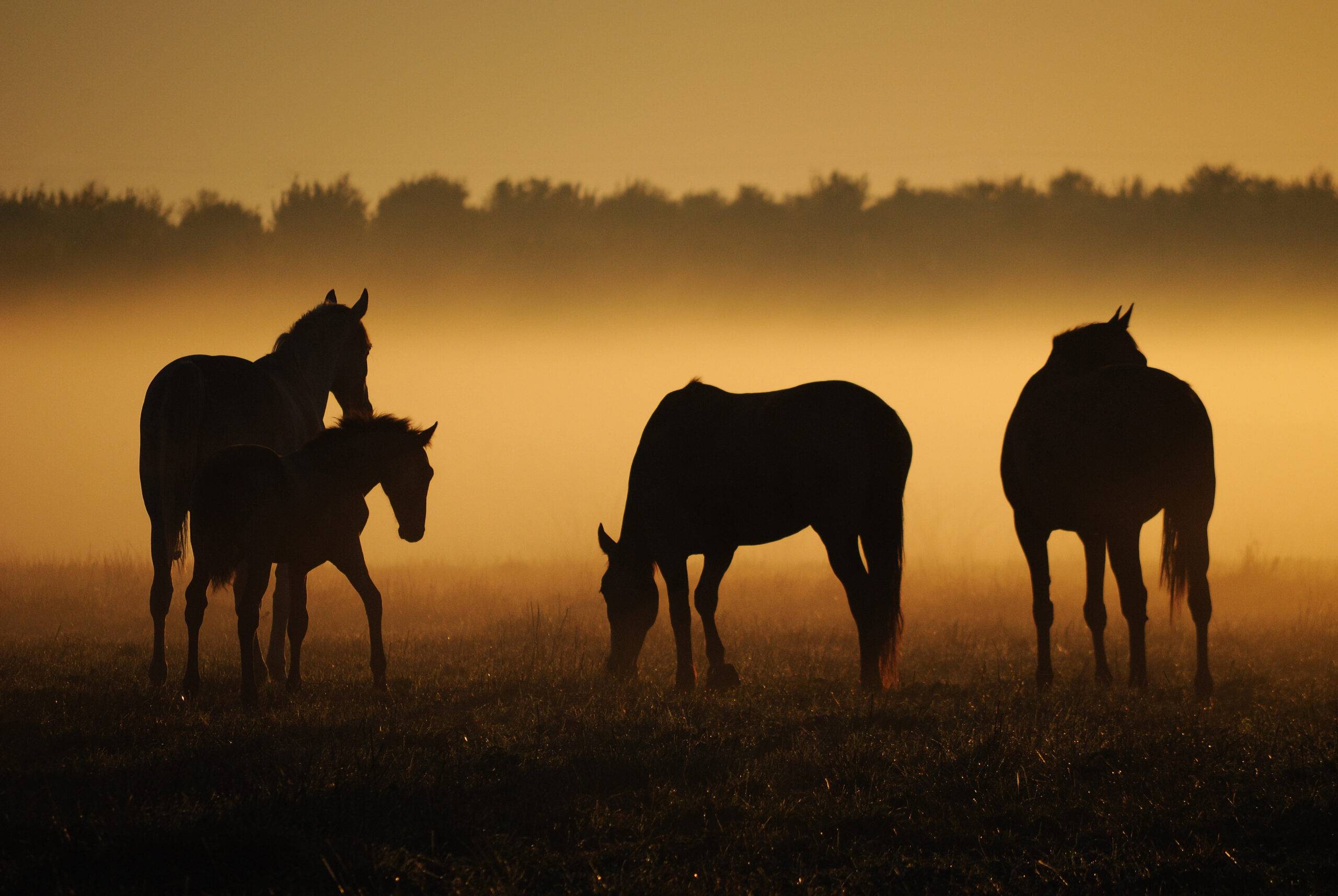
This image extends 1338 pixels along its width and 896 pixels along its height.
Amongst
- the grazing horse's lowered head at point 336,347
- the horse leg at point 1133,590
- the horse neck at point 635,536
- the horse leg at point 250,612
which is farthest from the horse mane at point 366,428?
the horse leg at point 1133,590

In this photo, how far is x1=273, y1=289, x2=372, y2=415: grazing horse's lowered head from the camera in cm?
1109

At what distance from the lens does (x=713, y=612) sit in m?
9.48

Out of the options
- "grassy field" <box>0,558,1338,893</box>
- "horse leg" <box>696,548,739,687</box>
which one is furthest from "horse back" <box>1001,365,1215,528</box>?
"horse leg" <box>696,548,739,687</box>

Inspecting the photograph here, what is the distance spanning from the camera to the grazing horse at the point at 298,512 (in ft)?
26.9

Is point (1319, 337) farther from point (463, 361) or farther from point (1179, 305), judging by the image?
point (463, 361)

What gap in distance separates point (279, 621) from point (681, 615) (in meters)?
3.48

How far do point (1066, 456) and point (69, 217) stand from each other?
1351 inches

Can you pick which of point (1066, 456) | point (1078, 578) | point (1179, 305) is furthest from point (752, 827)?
point (1179, 305)

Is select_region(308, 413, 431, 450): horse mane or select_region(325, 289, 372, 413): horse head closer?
select_region(308, 413, 431, 450): horse mane

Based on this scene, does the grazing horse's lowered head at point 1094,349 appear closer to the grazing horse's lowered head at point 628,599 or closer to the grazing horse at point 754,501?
the grazing horse at point 754,501

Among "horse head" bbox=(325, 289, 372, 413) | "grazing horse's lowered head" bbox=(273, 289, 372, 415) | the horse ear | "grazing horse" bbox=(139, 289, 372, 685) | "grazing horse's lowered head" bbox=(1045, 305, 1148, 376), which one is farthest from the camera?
"horse head" bbox=(325, 289, 372, 413)

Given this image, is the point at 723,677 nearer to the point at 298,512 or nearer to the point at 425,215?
the point at 298,512

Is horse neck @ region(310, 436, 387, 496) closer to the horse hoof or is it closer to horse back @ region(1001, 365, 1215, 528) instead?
the horse hoof

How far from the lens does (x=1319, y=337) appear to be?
45.5m
